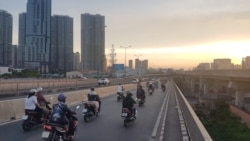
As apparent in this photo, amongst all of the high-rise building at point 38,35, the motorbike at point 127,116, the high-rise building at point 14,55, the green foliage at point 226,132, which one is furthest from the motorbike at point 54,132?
the high-rise building at point 14,55

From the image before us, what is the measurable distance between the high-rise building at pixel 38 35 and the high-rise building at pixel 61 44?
7139 millimetres

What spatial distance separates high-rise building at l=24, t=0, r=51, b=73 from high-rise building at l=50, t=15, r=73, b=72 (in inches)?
281

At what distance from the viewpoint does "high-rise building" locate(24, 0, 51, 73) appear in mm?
145375

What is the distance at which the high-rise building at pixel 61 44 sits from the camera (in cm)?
16900

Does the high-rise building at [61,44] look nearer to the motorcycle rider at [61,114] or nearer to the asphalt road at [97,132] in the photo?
the asphalt road at [97,132]

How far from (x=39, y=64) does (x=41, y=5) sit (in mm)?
25664

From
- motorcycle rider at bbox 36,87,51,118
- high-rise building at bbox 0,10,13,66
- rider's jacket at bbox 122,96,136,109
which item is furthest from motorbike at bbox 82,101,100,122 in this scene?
high-rise building at bbox 0,10,13,66

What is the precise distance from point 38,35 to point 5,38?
12.1 m

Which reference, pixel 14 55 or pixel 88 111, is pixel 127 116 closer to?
pixel 88 111

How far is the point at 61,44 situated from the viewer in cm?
17438

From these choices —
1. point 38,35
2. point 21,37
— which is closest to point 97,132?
point 38,35

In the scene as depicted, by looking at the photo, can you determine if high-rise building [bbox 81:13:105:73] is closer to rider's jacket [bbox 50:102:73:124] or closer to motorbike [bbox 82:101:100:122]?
motorbike [bbox 82:101:100:122]

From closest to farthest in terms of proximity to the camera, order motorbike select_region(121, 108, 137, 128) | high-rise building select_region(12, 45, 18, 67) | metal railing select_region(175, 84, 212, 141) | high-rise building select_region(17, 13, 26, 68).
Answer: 1. metal railing select_region(175, 84, 212, 141)
2. motorbike select_region(121, 108, 137, 128)
3. high-rise building select_region(17, 13, 26, 68)
4. high-rise building select_region(12, 45, 18, 67)

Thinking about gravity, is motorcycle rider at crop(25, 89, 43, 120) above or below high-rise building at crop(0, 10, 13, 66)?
below
